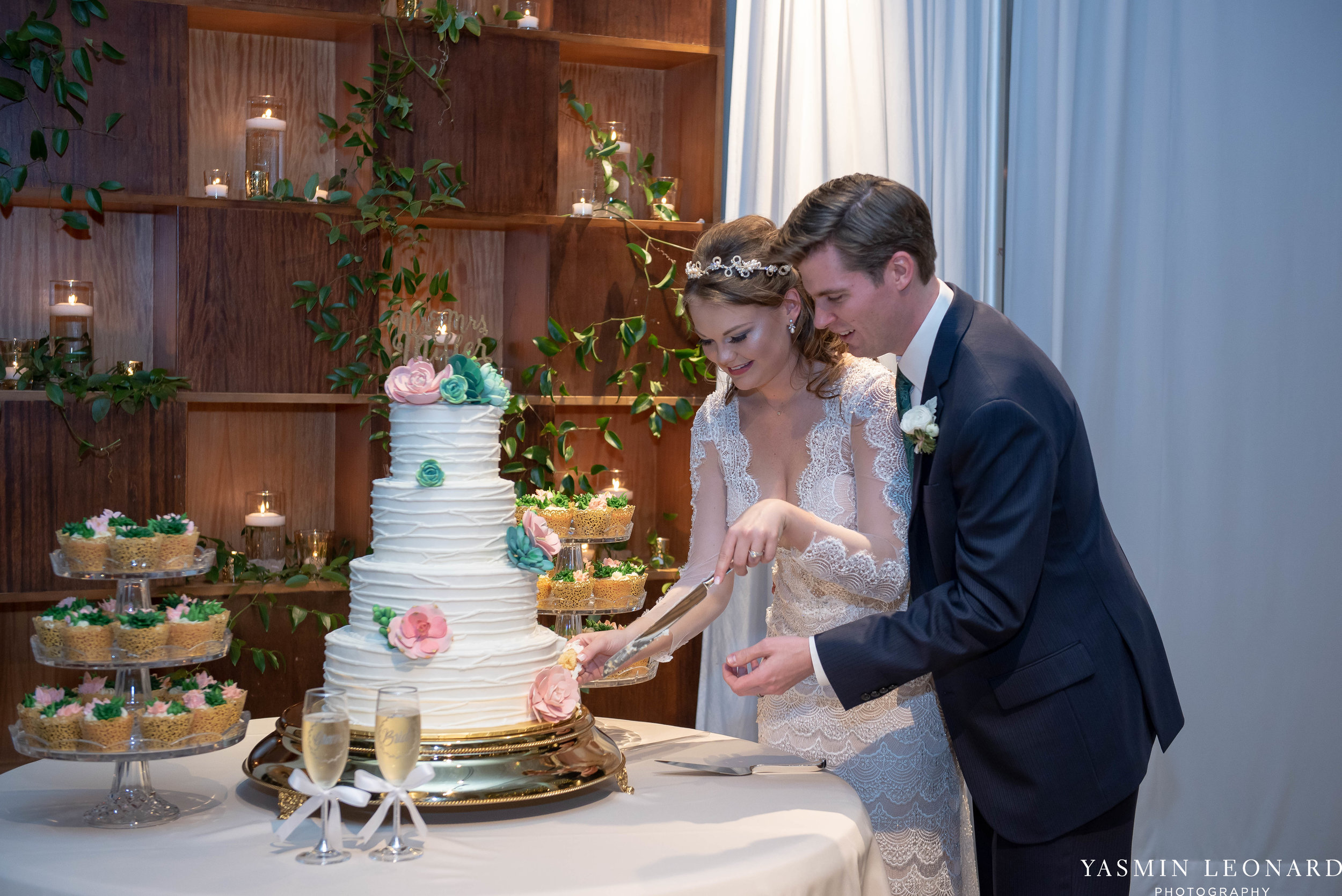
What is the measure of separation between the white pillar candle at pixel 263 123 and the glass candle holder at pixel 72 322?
622mm

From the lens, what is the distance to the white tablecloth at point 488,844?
133 cm

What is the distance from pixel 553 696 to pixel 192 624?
538mm

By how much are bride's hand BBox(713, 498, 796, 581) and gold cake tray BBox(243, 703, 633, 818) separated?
14.5 inches

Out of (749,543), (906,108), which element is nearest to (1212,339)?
(906,108)

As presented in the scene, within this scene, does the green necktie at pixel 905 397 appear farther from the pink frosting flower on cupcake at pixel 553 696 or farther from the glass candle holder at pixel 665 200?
the glass candle holder at pixel 665 200

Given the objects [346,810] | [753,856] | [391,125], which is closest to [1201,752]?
[753,856]

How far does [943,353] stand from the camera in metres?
1.81

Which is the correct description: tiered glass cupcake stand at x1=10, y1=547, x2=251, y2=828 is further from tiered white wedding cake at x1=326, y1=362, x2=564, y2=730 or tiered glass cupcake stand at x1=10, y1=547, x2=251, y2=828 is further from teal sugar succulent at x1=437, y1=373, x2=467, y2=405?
teal sugar succulent at x1=437, y1=373, x2=467, y2=405

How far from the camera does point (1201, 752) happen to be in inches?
132

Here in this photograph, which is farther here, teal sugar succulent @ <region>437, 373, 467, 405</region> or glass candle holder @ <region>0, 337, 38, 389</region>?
glass candle holder @ <region>0, 337, 38, 389</region>

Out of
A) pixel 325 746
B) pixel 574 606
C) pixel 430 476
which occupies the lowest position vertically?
pixel 574 606

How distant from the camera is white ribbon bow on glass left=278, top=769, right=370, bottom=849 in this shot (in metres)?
1.41

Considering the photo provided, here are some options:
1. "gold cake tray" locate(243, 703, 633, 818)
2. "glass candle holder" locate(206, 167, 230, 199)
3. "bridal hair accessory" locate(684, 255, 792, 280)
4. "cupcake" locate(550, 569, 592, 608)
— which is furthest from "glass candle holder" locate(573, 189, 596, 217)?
"gold cake tray" locate(243, 703, 633, 818)

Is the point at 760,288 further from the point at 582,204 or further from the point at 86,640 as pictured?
the point at 582,204
